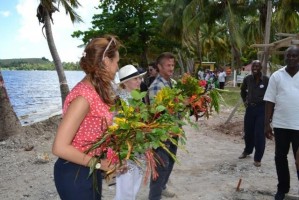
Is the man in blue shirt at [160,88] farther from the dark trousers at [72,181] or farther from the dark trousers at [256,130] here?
the dark trousers at [256,130]

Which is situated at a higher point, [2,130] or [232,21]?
[232,21]

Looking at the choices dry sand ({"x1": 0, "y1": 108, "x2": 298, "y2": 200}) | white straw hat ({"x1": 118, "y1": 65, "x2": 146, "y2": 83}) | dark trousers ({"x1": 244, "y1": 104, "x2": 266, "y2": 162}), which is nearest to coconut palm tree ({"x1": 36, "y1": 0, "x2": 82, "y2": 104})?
dry sand ({"x1": 0, "y1": 108, "x2": 298, "y2": 200})

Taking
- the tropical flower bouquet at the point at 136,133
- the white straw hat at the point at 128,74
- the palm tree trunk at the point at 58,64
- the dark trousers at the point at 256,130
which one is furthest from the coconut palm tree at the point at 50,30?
the tropical flower bouquet at the point at 136,133

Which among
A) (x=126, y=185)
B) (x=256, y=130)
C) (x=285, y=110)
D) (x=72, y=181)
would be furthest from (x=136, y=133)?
(x=256, y=130)

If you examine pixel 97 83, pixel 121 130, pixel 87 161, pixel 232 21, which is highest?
pixel 232 21

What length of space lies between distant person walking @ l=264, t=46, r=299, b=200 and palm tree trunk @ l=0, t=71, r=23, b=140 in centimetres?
592

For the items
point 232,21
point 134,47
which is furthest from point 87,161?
point 232,21

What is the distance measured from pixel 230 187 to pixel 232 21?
19.3 meters

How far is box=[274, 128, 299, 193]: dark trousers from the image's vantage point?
4266mm

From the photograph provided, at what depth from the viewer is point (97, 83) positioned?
78.8 inches

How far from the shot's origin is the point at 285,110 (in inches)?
169

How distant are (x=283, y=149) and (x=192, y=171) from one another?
1.84 meters

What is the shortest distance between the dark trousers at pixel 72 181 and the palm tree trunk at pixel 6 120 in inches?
260

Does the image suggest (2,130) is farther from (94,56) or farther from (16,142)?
(94,56)
